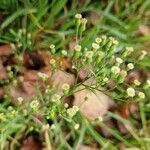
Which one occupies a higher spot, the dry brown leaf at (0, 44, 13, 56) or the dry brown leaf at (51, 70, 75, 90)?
the dry brown leaf at (0, 44, 13, 56)

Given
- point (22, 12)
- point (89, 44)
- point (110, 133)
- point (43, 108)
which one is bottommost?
point (110, 133)

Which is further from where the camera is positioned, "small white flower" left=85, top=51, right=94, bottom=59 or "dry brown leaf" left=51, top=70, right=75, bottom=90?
"dry brown leaf" left=51, top=70, right=75, bottom=90

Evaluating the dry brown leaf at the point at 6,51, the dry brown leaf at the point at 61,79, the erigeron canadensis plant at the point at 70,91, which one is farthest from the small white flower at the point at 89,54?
the dry brown leaf at the point at 6,51

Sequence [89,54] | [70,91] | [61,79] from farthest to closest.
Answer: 1. [61,79]
2. [70,91]
3. [89,54]

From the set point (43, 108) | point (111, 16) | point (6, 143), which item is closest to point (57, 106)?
point (43, 108)

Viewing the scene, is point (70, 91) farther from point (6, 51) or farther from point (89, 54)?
point (6, 51)

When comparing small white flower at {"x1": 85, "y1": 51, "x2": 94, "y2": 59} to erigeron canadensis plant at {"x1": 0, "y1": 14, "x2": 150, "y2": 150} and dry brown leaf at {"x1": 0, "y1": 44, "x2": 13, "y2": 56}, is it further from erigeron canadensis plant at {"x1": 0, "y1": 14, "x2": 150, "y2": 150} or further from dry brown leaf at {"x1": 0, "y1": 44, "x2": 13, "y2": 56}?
dry brown leaf at {"x1": 0, "y1": 44, "x2": 13, "y2": 56}

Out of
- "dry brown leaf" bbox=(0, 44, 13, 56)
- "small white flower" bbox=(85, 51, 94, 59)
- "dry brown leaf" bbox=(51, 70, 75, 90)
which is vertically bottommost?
"dry brown leaf" bbox=(51, 70, 75, 90)

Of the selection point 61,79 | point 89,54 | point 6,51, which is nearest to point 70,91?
point 89,54

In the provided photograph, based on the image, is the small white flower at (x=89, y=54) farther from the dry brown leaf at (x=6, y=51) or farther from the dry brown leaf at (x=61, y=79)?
the dry brown leaf at (x=6, y=51)

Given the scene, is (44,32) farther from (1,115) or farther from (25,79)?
(1,115)

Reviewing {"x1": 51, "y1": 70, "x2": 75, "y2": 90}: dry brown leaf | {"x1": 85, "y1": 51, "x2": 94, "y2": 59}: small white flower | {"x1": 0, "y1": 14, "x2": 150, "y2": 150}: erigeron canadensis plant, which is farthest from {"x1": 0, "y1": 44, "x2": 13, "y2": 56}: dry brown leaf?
{"x1": 85, "y1": 51, "x2": 94, "y2": 59}: small white flower
